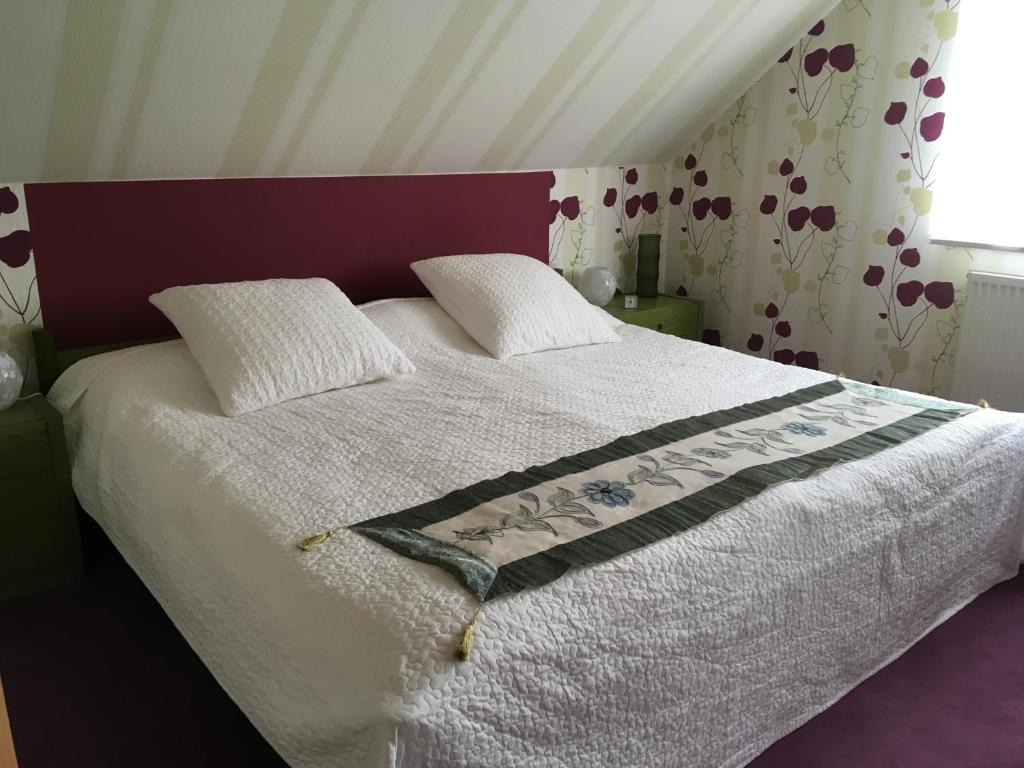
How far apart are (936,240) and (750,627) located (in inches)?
87.8

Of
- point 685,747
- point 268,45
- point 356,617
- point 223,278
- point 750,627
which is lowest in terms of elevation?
point 685,747

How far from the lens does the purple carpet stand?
5.80 ft

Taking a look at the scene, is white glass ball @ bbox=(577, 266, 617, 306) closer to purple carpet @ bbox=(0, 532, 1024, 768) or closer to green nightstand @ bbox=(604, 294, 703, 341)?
green nightstand @ bbox=(604, 294, 703, 341)

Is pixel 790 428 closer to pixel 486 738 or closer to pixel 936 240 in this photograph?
pixel 486 738

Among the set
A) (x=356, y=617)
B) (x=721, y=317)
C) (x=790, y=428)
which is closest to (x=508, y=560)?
(x=356, y=617)

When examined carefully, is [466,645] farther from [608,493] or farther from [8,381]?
[8,381]

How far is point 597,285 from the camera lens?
3645mm

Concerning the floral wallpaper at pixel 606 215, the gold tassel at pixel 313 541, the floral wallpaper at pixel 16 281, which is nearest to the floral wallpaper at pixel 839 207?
the floral wallpaper at pixel 606 215

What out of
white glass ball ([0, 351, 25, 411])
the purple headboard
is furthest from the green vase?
white glass ball ([0, 351, 25, 411])

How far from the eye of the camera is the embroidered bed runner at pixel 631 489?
1.49m

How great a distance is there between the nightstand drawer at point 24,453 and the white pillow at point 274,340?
45 centimetres

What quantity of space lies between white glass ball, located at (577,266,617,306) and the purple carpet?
1887 mm

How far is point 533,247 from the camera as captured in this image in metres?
3.66

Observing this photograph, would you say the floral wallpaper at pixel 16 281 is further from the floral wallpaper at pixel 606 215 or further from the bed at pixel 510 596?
the floral wallpaper at pixel 606 215
